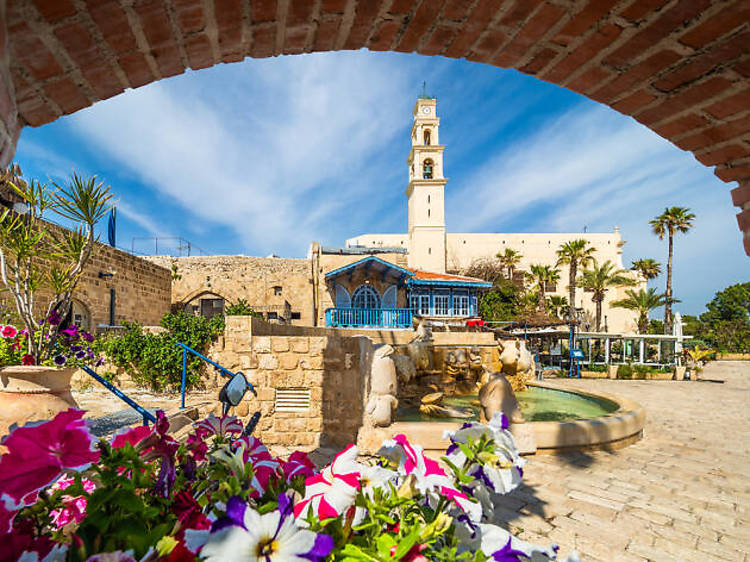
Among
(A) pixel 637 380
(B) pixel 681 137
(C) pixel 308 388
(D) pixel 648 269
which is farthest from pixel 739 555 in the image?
(D) pixel 648 269

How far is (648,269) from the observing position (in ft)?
103

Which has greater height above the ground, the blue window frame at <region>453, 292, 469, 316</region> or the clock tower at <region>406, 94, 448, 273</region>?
the clock tower at <region>406, 94, 448, 273</region>

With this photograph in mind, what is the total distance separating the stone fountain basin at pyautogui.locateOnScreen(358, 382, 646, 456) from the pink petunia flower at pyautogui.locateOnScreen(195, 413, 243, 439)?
3983 mm

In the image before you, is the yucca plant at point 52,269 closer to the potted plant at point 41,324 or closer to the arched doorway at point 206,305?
the potted plant at point 41,324

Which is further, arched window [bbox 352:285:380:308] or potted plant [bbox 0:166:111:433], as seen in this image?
arched window [bbox 352:285:380:308]

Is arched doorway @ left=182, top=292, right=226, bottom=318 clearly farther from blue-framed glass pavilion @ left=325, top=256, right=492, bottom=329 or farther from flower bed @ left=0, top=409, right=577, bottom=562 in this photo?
Result: flower bed @ left=0, top=409, right=577, bottom=562

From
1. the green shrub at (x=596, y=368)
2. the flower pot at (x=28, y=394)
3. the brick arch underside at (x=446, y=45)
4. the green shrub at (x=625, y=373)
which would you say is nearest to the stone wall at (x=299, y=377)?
the flower pot at (x=28, y=394)

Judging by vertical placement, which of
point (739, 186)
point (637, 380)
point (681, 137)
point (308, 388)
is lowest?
point (637, 380)

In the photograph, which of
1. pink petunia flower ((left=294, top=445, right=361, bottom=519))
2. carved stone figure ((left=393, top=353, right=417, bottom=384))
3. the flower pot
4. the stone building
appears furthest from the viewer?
the stone building

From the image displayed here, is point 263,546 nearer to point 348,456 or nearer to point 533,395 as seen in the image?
point 348,456

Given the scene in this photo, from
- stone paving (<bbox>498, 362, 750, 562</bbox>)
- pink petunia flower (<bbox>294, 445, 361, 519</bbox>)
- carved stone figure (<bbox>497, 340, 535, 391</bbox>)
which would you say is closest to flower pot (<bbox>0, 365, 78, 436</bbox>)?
pink petunia flower (<bbox>294, 445, 361, 519</bbox>)

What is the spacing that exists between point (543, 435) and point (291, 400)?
10.9 feet

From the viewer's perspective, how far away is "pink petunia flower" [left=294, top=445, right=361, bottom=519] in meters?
0.74

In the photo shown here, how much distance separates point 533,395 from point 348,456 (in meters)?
9.85
